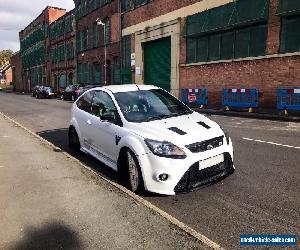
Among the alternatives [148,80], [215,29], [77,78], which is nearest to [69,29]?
[77,78]

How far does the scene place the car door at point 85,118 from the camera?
696 centimetres

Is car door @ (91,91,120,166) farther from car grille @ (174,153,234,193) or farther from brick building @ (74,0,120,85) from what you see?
brick building @ (74,0,120,85)

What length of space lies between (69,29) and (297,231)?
161 ft

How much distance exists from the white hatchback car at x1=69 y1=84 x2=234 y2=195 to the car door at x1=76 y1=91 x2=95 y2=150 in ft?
0.44

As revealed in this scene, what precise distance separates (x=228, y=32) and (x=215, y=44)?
1.27 m

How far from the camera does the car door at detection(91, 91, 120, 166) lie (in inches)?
227

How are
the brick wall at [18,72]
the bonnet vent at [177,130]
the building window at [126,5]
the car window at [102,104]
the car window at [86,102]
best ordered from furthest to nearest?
1. the brick wall at [18,72]
2. the building window at [126,5]
3. the car window at [86,102]
4. the car window at [102,104]
5. the bonnet vent at [177,130]

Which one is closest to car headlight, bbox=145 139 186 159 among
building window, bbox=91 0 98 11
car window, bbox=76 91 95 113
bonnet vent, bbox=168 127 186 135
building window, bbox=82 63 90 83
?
bonnet vent, bbox=168 127 186 135

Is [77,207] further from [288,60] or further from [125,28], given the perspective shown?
[125,28]

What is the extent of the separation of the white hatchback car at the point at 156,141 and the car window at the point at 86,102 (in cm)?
41

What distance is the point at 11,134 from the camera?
1075 centimetres

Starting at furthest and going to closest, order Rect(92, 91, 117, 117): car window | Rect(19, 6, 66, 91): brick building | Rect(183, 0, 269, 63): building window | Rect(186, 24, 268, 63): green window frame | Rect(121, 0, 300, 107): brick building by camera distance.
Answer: Rect(19, 6, 66, 91): brick building, Rect(186, 24, 268, 63): green window frame, Rect(183, 0, 269, 63): building window, Rect(121, 0, 300, 107): brick building, Rect(92, 91, 117, 117): car window

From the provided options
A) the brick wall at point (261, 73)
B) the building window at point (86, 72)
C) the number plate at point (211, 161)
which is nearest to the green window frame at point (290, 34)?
the brick wall at point (261, 73)

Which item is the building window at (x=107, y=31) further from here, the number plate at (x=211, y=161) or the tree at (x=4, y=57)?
the tree at (x=4, y=57)
